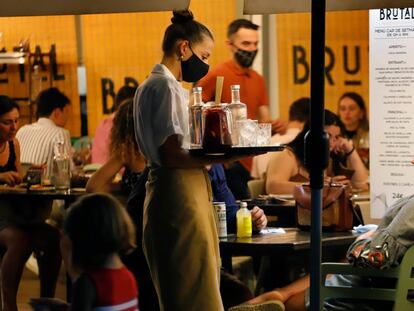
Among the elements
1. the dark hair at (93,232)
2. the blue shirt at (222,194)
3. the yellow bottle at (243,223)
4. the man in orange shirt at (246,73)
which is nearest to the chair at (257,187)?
the man in orange shirt at (246,73)

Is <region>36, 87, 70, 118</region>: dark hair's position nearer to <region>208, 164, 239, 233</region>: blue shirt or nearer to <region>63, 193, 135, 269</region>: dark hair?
<region>208, 164, 239, 233</region>: blue shirt

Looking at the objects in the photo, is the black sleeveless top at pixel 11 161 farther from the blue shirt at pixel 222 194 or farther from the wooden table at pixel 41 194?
the blue shirt at pixel 222 194

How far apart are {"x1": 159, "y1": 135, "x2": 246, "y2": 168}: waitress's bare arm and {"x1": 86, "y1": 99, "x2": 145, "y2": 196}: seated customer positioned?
1.97 m

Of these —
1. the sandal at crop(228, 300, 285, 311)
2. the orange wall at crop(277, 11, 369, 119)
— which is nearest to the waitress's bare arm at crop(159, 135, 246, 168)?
the sandal at crop(228, 300, 285, 311)

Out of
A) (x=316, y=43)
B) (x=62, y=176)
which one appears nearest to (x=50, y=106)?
(x=62, y=176)

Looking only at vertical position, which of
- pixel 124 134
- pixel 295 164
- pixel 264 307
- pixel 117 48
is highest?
pixel 117 48

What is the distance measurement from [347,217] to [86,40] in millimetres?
5463

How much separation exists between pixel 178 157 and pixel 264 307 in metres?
1.37

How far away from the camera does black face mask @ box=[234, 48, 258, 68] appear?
29.7 ft

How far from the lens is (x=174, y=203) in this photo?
14.0ft

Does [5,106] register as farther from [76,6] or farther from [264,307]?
[264,307]

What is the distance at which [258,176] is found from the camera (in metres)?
8.90

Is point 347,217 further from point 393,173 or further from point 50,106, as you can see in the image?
point 50,106

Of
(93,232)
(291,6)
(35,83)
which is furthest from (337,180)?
(35,83)
